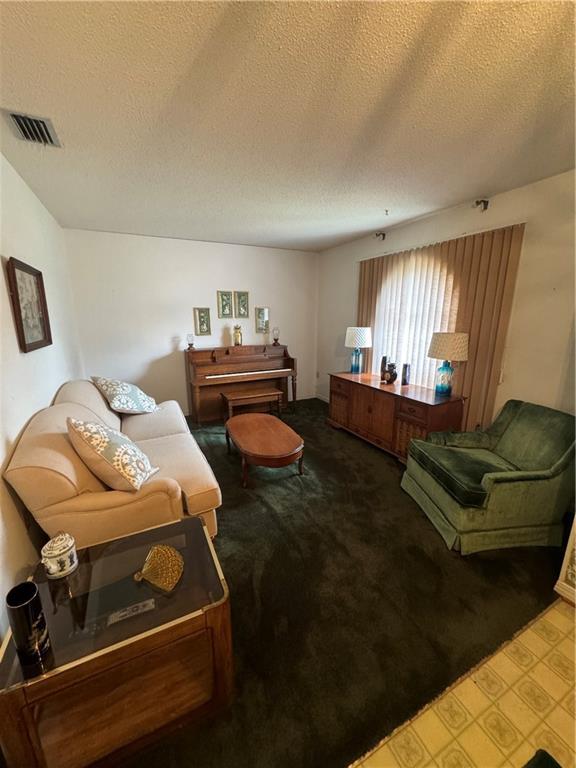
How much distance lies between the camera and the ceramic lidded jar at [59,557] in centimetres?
123

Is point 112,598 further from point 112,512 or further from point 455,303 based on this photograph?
point 455,303

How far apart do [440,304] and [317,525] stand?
95.5 inches

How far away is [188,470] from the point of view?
199 centimetres

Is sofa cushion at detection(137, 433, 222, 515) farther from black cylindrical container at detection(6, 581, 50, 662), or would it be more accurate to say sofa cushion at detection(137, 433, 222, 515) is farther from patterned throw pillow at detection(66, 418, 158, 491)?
black cylindrical container at detection(6, 581, 50, 662)

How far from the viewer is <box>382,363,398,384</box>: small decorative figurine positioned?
11.2 ft

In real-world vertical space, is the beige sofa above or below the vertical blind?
below

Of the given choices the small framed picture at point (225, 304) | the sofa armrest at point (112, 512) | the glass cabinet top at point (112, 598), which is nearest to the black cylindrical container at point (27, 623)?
the glass cabinet top at point (112, 598)

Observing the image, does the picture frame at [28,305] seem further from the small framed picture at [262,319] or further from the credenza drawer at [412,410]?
the credenza drawer at [412,410]

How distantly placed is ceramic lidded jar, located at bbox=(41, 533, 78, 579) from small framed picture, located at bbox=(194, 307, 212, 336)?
10.9 ft

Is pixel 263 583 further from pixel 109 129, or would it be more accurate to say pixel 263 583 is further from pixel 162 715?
pixel 109 129

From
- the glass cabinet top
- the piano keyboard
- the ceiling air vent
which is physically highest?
the ceiling air vent

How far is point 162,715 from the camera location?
3.72ft

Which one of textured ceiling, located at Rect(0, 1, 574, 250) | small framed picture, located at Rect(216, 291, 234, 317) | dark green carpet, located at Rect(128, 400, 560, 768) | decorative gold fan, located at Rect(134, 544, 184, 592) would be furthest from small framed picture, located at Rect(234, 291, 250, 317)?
decorative gold fan, located at Rect(134, 544, 184, 592)

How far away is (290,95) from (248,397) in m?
3.06
